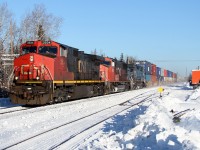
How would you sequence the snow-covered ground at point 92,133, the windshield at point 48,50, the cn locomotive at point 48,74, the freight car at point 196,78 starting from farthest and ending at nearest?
the freight car at point 196,78, the windshield at point 48,50, the cn locomotive at point 48,74, the snow-covered ground at point 92,133

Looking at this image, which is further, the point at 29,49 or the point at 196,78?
the point at 196,78

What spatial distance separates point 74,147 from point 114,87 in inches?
991

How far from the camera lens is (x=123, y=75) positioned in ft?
123

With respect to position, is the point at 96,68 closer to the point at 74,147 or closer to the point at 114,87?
the point at 114,87

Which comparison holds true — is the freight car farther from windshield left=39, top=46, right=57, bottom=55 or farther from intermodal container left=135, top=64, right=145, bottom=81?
windshield left=39, top=46, right=57, bottom=55

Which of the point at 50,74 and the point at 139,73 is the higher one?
the point at 139,73

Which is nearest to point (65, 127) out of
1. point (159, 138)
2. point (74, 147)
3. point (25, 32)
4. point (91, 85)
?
point (74, 147)

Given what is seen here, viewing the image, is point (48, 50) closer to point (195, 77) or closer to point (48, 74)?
point (48, 74)

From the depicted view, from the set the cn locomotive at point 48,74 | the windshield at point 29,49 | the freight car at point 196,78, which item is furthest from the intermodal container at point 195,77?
the windshield at point 29,49

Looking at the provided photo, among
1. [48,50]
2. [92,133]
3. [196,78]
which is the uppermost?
[48,50]

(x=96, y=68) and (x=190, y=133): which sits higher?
(x=96, y=68)

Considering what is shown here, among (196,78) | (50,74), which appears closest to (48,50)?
(50,74)

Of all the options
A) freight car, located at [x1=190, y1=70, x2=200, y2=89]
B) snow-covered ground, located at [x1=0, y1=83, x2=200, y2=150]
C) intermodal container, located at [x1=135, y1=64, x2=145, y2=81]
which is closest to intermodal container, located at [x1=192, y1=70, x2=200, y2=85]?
freight car, located at [x1=190, y1=70, x2=200, y2=89]

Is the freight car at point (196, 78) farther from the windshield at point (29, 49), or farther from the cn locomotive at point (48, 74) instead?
the windshield at point (29, 49)
